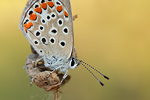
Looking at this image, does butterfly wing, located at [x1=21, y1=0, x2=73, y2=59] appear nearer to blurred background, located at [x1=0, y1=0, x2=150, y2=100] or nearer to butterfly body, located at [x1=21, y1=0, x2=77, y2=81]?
butterfly body, located at [x1=21, y1=0, x2=77, y2=81]

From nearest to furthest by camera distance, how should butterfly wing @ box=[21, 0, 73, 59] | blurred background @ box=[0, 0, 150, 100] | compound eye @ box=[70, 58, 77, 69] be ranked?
butterfly wing @ box=[21, 0, 73, 59], compound eye @ box=[70, 58, 77, 69], blurred background @ box=[0, 0, 150, 100]

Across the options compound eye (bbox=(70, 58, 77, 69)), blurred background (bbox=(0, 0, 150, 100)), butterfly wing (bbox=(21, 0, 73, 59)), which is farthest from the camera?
blurred background (bbox=(0, 0, 150, 100))

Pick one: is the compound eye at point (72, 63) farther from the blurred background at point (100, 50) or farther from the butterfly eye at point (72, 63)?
the blurred background at point (100, 50)

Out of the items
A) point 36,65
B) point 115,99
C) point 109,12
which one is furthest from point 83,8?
point 36,65

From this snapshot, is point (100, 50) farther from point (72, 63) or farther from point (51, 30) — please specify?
point (51, 30)

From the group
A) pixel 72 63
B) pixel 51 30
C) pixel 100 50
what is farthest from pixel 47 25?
pixel 100 50

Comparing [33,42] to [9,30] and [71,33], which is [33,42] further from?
[9,30]

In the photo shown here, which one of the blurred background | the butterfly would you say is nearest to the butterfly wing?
the butterfly
